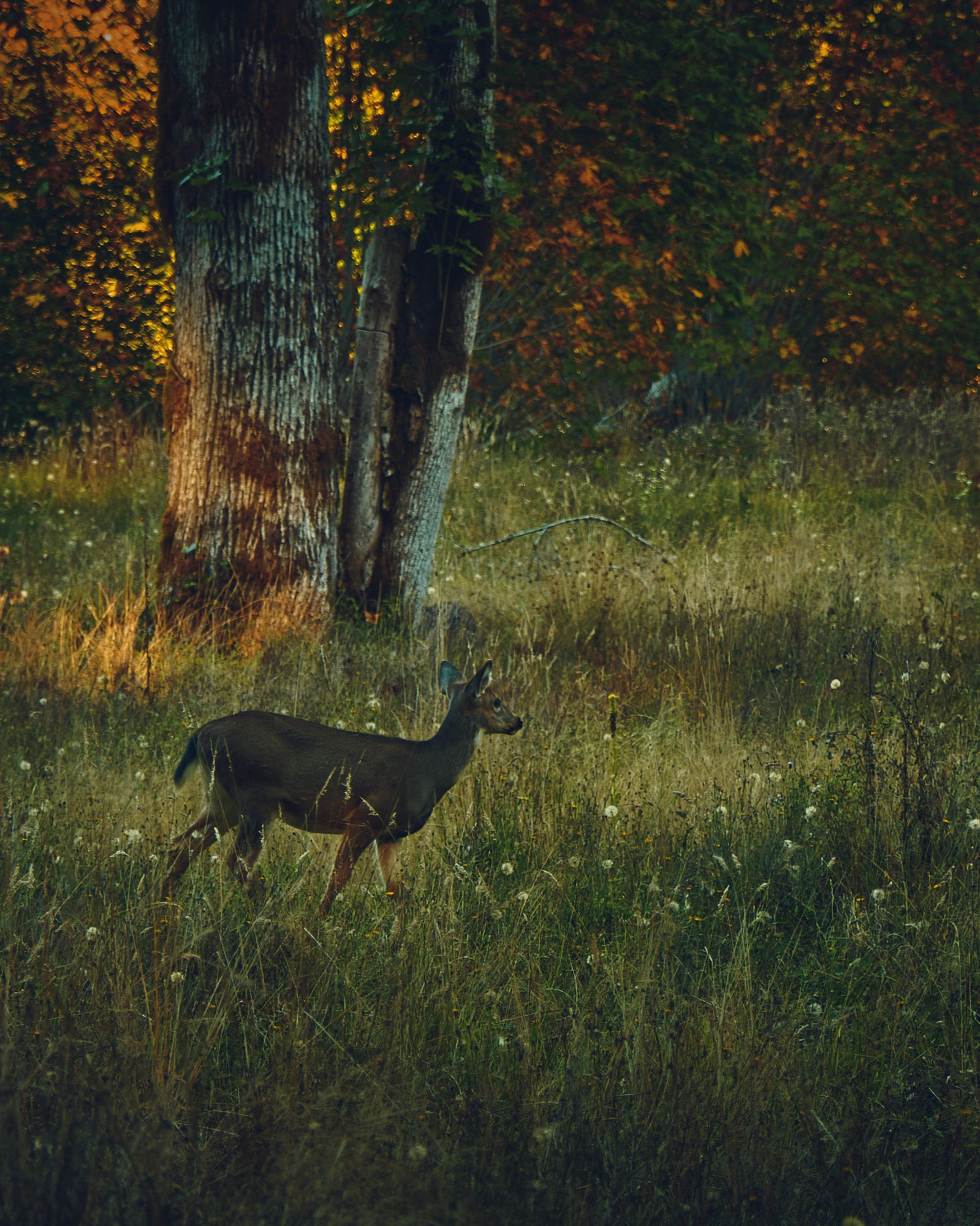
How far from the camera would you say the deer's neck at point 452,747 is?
15.4 feet

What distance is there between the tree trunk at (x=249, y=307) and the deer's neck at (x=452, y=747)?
283 centimetres

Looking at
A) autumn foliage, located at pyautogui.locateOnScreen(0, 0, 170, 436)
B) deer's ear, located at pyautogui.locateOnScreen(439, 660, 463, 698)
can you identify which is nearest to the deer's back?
deer's ear, located at pyautogui.locateOnScreen(439, 660, 463, 698)

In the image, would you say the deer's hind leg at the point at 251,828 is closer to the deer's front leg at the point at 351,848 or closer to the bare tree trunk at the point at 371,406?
the deer's front leg at the point at 351,848

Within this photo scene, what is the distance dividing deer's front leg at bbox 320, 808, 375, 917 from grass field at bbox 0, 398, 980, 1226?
0.33 feet

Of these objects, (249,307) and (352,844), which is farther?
(249,307)

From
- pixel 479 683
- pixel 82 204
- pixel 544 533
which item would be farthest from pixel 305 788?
pixel 82 204

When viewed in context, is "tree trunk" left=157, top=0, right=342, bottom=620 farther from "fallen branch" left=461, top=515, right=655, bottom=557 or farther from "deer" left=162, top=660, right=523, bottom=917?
"deer" left=162, top=660, right=523, bottom=917

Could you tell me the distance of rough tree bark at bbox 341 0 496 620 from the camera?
819 centimetres

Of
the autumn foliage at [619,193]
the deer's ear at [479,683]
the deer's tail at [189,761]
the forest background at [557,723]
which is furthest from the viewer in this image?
the autumn foliage at [619,193]

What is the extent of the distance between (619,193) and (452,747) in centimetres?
654

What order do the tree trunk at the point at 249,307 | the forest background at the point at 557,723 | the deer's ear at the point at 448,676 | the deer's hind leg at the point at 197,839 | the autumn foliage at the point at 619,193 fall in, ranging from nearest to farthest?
the forest background at the point at 557,723
the deer's hind leg at the point at 197,839
the deer's ear at the point at 448,676
the tree trunk at the point at 249,307
the autumn foliage at the point at 619,193

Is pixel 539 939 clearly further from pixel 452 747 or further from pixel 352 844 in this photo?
pixel 452 747

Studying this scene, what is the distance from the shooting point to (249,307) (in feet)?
24.3

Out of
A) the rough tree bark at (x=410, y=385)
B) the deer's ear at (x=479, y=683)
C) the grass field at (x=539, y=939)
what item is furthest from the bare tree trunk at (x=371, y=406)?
the deer's ear at (x=479, y=683)
